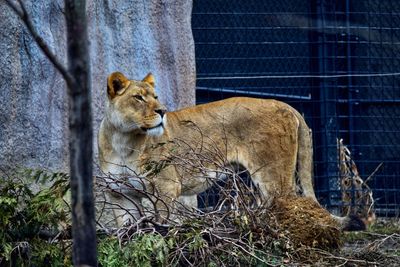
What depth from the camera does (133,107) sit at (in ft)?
25.9

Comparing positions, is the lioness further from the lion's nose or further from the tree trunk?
the tree trunk

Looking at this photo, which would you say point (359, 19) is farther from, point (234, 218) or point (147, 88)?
point (234, 218)

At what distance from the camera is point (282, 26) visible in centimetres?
976

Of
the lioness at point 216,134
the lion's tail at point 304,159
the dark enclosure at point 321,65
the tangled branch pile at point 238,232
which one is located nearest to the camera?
the tangled branch pile at point 238,232

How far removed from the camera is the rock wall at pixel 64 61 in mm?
8156

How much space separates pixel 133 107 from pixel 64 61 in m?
0.83

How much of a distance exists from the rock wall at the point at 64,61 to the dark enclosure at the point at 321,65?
0.68m

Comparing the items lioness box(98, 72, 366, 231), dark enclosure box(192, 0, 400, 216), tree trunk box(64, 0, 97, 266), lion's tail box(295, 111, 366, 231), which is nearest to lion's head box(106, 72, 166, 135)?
lioness box(98, 72, 366, 231)

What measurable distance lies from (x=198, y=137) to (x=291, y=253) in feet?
7.02

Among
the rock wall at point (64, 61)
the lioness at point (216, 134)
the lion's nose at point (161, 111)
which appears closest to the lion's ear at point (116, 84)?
the lioness at point (216, 134)

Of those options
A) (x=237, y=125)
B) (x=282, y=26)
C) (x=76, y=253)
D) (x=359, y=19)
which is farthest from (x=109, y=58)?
(x=76, y=253)

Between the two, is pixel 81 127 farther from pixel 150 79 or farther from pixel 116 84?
pixel 150 79

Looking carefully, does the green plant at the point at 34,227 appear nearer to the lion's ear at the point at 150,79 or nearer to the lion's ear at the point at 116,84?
the lion's ear at the point at 116,84

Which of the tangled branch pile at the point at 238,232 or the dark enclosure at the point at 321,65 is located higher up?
the dark enclosure at the point at 321,65
